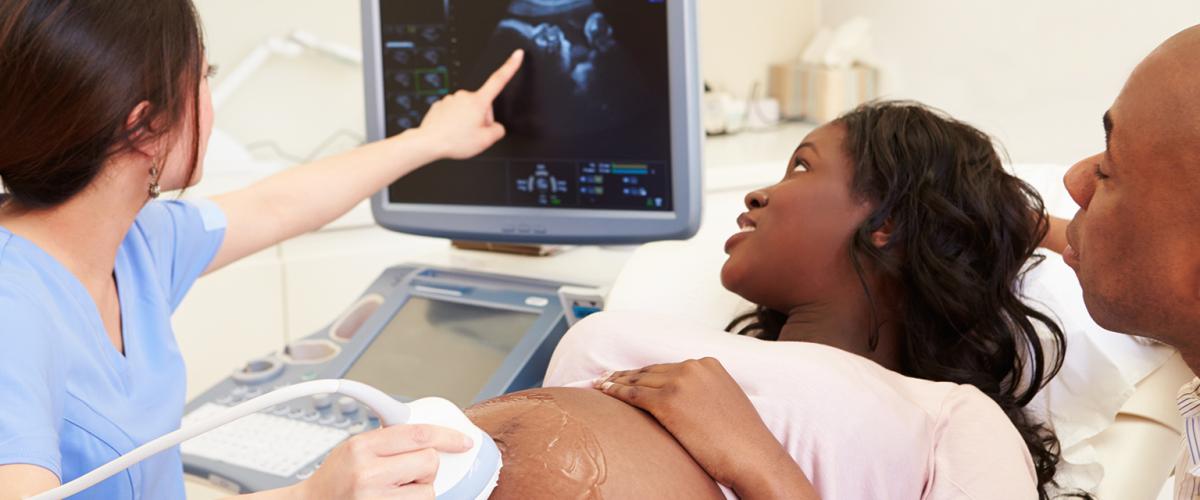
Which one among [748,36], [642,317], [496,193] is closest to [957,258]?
[642,317]

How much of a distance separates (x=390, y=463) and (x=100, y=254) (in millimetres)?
589

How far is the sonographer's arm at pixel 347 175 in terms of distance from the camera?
5.16 ft

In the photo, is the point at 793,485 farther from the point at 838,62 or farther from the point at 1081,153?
the point at 838,62

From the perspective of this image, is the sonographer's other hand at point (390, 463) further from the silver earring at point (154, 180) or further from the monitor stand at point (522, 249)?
the monitor stand at point (522, 249)

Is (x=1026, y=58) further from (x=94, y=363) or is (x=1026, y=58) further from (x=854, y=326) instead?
(x=94, y=363)

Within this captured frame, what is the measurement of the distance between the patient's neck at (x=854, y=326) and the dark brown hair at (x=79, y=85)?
778 millimetres

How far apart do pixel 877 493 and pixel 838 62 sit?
2592 millimetres

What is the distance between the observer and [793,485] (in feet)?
3.25

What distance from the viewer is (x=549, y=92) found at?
1.70m

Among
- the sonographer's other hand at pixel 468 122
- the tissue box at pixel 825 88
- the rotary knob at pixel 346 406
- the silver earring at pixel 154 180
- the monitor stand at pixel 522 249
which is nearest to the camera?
the silver earring at pixel 154 180

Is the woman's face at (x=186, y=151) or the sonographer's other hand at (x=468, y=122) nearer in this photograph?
the woman's face at (x=186, y=151)

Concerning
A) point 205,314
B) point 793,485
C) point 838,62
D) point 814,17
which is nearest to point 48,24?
point 793,485

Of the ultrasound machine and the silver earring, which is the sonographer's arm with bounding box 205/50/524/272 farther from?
the silver earring

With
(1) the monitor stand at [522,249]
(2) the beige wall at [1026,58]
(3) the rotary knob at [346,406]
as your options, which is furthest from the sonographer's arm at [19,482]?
(2) the beige wall at [1026,58]
